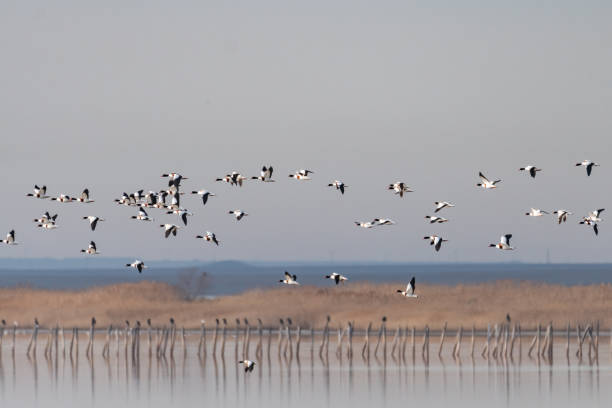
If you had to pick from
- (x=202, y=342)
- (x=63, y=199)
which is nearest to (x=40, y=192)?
(x=63, y=199)

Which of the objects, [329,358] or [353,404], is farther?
[329,358]

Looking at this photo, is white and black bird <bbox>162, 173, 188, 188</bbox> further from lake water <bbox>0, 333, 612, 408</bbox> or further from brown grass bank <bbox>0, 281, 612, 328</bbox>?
brown grass bank <bbox>0, 281, 612, 328</bbox>

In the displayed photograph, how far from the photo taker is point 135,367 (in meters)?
74.8

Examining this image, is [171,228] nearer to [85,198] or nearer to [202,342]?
[85,198]

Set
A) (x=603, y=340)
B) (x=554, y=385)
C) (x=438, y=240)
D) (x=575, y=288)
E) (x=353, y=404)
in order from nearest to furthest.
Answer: (x=438, y=240) → (x=353, y=404) → (x=554, y=385) → (x=603, y=340) → (x=575, y=288)

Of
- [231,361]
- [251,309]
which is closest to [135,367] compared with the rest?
[231,361]

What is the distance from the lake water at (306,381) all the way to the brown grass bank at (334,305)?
5679 mm

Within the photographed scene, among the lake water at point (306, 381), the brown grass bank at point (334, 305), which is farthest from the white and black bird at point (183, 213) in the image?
the brown grass bank at point (334, 305)

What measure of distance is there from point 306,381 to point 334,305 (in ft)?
77.8

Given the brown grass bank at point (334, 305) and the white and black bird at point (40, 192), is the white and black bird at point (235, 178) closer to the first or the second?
the white and black bird at point (40, 192)

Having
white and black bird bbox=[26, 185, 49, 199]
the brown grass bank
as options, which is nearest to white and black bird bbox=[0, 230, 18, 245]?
white and black bird bbox=[26, 185, 49, 199]

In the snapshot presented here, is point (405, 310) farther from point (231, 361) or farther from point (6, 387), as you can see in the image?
point (6, 387)

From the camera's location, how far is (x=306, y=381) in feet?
221

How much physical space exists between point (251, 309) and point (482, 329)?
15193mm
